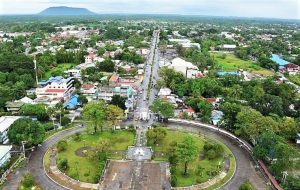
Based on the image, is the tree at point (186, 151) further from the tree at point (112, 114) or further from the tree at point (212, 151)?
the tree at point (112, 114)

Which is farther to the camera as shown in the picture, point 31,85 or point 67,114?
point 31,85

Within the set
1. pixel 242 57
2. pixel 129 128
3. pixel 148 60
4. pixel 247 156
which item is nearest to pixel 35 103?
pixel 129 128

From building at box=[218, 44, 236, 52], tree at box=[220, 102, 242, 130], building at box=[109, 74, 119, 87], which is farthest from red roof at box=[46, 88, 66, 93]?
building at box=[218, 44, 236, 52]

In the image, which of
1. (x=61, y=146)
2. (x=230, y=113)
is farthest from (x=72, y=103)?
(x=230, y=113)

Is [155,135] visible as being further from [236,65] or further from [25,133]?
[236,65]

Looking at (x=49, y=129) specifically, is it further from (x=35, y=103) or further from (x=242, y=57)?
(x=242, y=57)

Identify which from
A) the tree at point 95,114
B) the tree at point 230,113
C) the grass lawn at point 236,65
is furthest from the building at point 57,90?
the grass lawn at point 236,65

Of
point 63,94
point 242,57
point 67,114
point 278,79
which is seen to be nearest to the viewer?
point 67,114
